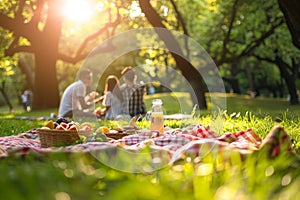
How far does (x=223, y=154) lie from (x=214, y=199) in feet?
4.91

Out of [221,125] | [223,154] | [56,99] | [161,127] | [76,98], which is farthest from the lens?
[56,99]

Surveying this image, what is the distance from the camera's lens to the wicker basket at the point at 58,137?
4.72m

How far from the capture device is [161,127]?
216 inches

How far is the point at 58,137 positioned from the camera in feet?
15.5

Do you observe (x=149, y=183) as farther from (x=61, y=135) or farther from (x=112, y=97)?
(x=112, y=97)

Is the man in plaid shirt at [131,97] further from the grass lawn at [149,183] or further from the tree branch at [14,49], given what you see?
the tree branch at [14,49]

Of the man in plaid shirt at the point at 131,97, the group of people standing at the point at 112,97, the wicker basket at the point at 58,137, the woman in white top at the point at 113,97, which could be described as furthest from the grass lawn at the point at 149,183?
the woman in white top at the point at 113,97

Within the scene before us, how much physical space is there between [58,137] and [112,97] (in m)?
5.25

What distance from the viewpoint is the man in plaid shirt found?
32.1 ft

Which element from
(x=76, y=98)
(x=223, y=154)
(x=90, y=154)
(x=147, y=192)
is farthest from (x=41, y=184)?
(x=76, y=98)

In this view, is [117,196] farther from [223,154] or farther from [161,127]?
[161,127]

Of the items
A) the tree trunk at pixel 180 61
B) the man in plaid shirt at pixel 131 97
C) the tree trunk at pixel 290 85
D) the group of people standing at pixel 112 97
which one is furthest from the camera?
the tree trunk at pixel 290 85

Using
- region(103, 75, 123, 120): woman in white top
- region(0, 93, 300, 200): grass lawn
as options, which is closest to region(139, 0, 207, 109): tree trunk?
region(103, 75, 123, 120): woman in white top

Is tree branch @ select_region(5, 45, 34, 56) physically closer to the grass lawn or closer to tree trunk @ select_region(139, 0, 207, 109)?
tree trunk @ select_region(139, 0, 207, 109)
